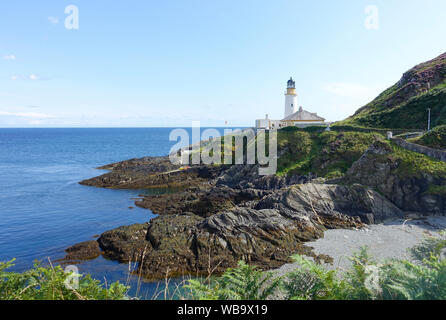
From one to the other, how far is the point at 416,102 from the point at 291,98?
23365mm

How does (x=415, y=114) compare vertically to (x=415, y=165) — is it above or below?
above

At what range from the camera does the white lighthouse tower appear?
61.4 metres

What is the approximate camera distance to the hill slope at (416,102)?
1679 inches

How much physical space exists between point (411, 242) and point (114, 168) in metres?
58.7

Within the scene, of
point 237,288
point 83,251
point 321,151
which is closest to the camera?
point 237,288

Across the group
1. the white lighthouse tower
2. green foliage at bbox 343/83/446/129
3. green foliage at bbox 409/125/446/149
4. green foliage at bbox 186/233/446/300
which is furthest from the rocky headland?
the white lighthouse tower

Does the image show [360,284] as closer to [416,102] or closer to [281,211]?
[281,211]

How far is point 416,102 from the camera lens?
45344mm

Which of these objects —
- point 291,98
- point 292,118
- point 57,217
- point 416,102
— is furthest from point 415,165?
point 57,217

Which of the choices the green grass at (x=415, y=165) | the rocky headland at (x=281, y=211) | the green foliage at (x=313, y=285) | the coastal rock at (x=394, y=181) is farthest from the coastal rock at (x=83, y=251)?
the green grass at (x=415, y=165)

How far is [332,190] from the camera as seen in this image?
30.0m

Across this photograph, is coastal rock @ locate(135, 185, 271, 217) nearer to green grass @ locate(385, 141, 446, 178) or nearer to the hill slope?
green grass @ locate(385, 141, 446, 178)

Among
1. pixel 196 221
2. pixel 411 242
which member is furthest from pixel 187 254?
pixel 411 242

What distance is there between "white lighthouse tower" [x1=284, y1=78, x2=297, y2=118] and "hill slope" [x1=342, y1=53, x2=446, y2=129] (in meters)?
14.0
